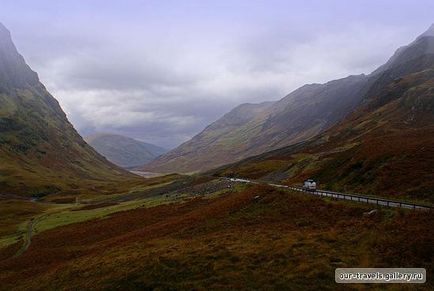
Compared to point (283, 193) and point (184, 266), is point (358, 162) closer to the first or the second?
point (283, 193)

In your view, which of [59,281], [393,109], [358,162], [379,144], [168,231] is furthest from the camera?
[393,109]

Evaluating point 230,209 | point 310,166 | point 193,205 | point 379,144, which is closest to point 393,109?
point 310,166

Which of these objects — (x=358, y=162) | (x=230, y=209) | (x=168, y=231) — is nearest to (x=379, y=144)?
(x=358, y=162)

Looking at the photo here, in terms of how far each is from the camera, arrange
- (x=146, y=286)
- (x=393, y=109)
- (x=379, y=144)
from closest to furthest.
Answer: (x=146, y=286) → (x=379, y=144) → (x=393, y=109)

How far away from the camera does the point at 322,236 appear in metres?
36.0

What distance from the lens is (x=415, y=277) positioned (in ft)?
87.7

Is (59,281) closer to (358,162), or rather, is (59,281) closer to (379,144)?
(358,162)

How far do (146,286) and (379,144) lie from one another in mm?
57616

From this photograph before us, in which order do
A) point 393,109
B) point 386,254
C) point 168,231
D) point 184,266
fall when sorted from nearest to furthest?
1. point 386,254
2. point 184,266
3. point 168,231
4. point 393,109

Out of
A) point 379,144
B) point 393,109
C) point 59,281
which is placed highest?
point 393,109

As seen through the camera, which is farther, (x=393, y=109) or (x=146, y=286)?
(x=393, y=109)

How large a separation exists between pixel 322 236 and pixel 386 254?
22.4ft

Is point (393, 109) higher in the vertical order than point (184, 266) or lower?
higher

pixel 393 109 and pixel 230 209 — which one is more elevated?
pixel 393 109
